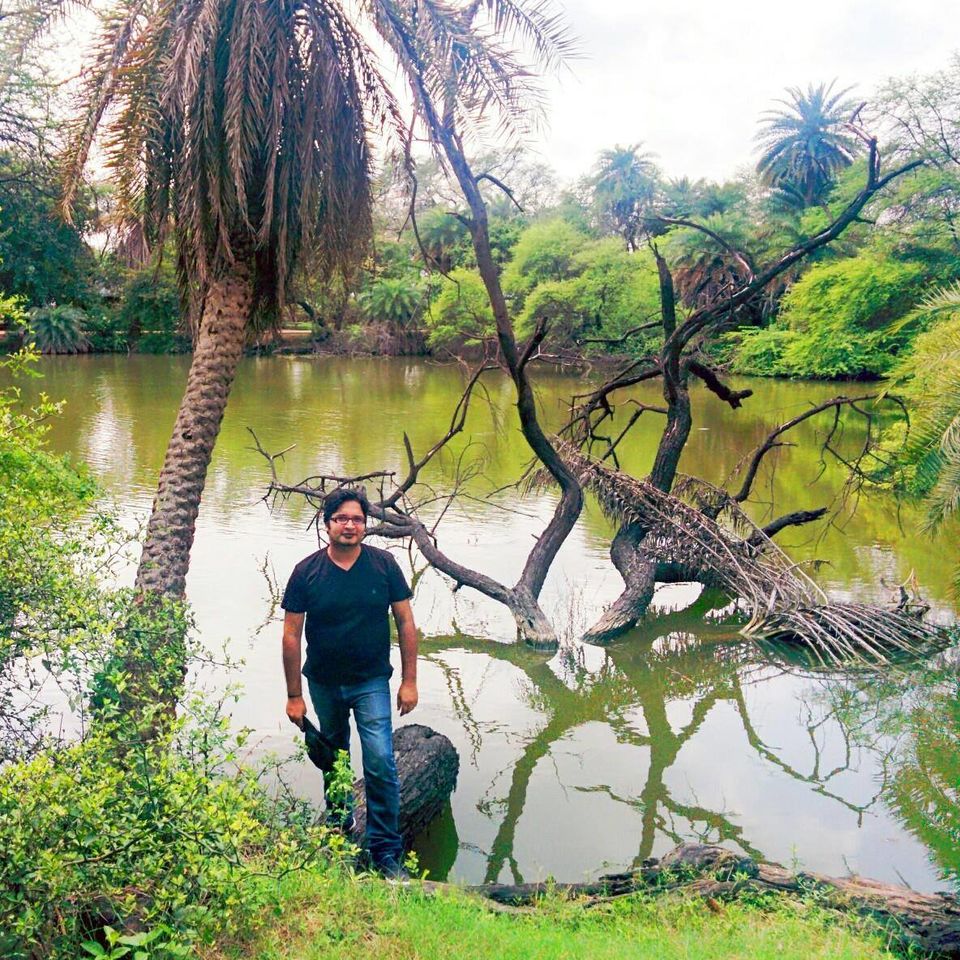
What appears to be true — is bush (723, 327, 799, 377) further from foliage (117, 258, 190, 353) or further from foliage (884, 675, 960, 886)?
foliage (884, 675, 960, 886)

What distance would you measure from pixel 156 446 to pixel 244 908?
1848cm

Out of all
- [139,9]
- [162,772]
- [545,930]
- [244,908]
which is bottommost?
[545,930]

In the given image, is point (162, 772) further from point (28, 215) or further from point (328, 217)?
point (28, 215)

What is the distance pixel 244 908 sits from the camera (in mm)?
3588

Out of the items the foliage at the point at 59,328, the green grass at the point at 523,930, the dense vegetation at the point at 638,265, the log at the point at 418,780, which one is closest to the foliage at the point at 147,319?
the dense vegetation at the point at 638,265

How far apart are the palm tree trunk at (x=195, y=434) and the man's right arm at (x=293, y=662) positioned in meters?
3.14

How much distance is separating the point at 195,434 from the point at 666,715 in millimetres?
4797

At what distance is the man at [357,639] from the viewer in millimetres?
4957

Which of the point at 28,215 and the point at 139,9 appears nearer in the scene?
the point at 139,9

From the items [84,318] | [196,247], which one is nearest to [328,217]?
[196,247]

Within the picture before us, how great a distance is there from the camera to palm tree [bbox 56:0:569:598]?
8.30 meters

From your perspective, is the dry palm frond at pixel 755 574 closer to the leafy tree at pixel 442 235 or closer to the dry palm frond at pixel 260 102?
the dry palm frond at pixel 260 102

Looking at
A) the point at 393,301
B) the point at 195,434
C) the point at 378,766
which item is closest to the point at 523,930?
A: the point at 378,766

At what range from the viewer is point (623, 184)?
59188mm
